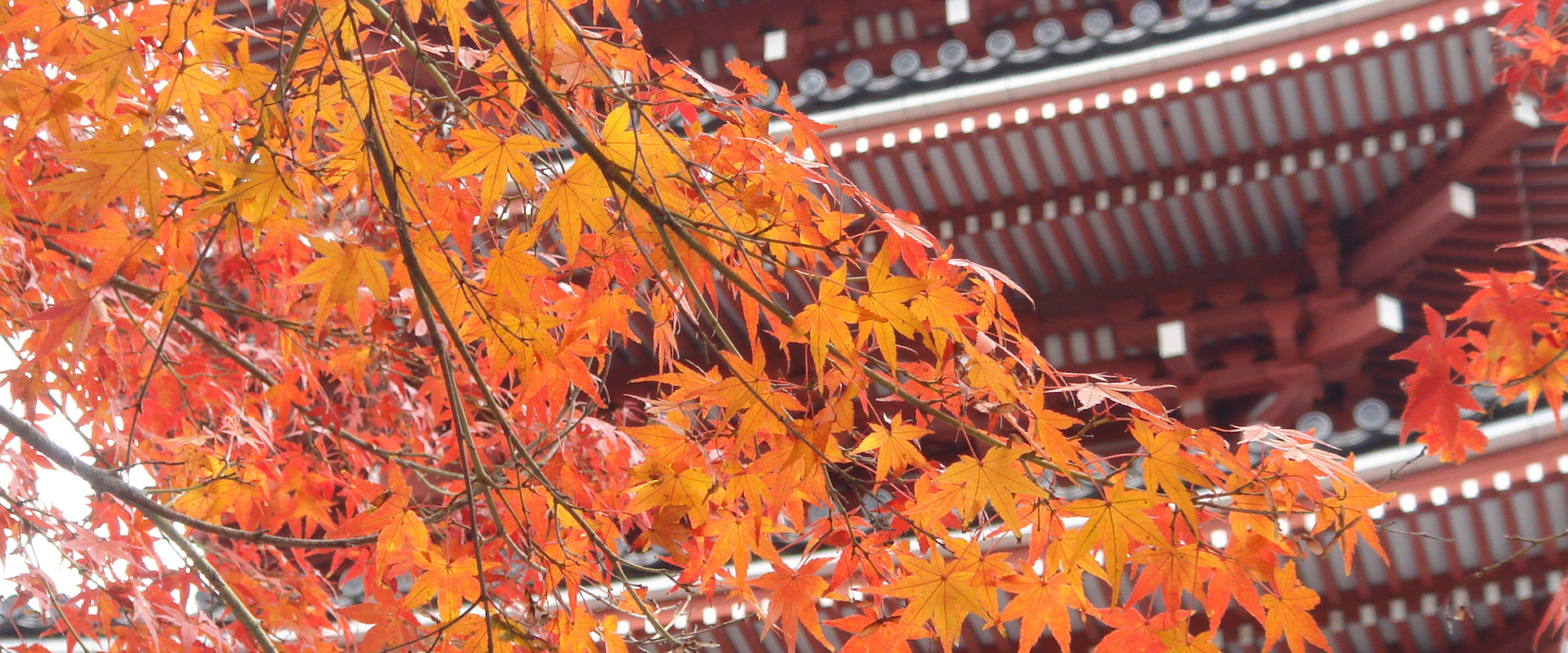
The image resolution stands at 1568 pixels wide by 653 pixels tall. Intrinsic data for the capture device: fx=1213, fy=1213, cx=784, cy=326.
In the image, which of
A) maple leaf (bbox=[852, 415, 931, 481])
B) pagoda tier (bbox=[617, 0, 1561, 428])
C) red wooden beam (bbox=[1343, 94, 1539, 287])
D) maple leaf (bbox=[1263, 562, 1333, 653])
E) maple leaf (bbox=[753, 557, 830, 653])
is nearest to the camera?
maple leaf (bbox=[852, 415, 931, 481])

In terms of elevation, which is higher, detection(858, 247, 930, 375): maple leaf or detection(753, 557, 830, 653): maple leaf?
detection(858, 247, 930, 375): maple leaf

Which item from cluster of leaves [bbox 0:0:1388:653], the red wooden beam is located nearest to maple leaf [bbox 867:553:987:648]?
cluster of leaves [bbox 0:0:1388:653]

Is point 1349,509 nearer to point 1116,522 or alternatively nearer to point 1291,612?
point 1291,612

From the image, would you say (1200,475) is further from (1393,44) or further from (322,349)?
(1393,44)

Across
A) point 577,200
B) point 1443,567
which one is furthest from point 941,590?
point 1443,567

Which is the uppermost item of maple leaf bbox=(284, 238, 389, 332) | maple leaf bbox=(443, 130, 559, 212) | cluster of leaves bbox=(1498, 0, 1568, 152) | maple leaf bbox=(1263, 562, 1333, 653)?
cluster of leaves bbox=(1498, 0, 1568, 152)

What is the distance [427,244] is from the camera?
1.34 meters

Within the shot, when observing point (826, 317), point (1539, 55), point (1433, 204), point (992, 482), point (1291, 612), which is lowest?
point (1291, 612)

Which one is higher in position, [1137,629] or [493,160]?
[493,160]

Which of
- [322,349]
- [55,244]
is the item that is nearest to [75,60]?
[55,244]

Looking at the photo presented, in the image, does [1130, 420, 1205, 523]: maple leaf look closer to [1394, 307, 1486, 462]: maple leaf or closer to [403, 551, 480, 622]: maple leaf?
[403, 551, 480, 622]: maple leaf

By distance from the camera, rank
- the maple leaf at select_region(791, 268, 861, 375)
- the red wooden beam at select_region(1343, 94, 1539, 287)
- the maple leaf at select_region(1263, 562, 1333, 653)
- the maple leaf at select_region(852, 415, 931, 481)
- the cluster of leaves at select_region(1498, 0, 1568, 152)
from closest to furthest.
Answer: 1. the maple leaf at select_region(791, 268, 861, 375)
2. the maple leaf at select_region(852, 415, 931, 481)
3. the maple leaf at select_region(1263, 562, 1333, 653)
4. the cluster of leaves at select_region(1498, 0, 1568, 152)
5. the red wooden beam at select_region(1343, 94, 1539, 287)

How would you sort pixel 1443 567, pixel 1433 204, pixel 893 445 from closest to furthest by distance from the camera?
pixel 893 445 < pixel 1443 567 < pixel 1433 204

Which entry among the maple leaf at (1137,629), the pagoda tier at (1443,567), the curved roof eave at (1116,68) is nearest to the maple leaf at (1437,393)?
the maple leaf at (1137,629)
